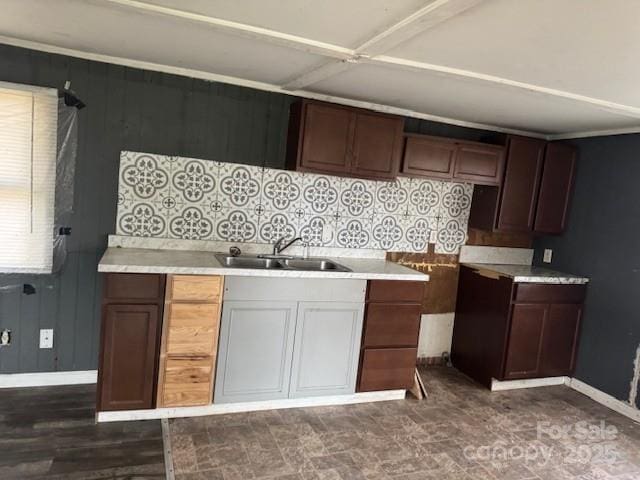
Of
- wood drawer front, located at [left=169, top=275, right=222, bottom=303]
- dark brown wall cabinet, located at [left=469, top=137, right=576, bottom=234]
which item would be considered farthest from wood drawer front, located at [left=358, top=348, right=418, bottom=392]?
dark brown wall cabinet, located at [left=469, top=137, right=576, bottom=234]

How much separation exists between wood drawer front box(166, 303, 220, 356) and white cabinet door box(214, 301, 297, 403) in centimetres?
6

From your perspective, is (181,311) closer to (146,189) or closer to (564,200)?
(146,189)

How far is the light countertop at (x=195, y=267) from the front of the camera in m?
2.61

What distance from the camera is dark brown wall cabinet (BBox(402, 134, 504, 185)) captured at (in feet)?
11.6

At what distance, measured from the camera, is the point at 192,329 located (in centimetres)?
275

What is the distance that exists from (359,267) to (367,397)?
35.4 inches

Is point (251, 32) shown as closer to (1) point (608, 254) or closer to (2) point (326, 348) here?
(2) point (326, 348)

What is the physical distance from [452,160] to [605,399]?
2.18m

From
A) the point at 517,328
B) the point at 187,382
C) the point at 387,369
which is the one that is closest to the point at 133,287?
the point at 187,382

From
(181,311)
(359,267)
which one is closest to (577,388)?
(359,267)

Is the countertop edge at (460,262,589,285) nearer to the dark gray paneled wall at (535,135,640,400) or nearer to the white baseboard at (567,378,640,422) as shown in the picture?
the dark gray paneled wall at (535,135,640,400)

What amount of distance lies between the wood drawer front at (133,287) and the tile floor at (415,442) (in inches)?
30.4

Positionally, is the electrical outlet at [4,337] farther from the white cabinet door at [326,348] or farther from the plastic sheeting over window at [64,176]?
the white cabinet door at [326,348]

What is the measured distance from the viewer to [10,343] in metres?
2.96
